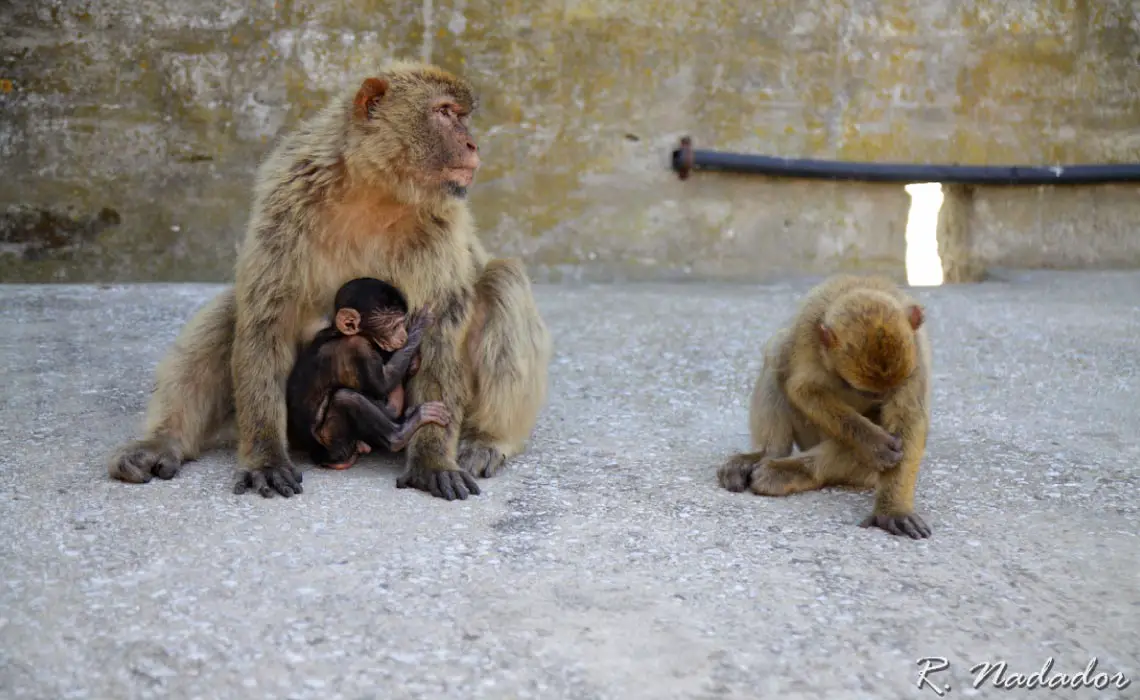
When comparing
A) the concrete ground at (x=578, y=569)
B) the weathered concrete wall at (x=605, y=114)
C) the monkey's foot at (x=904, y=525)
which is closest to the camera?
the concrete ground at (x=578, y=569)

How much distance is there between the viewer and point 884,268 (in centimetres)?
911

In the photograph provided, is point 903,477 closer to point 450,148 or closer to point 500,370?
point 500,370

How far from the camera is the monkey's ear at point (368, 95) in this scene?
4.01 metres

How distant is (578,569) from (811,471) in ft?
3.78

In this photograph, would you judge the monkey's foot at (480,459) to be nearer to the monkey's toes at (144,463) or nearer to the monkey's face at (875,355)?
the monkey's toes at (144,463)

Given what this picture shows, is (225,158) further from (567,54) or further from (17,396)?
(17,396)

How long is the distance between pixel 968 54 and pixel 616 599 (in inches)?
289

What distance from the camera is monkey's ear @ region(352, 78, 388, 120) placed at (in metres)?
4.01

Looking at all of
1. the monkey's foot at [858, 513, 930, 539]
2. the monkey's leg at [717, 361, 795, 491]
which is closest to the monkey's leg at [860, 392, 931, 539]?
the monkey's foot at [858, 513, 930, 539]

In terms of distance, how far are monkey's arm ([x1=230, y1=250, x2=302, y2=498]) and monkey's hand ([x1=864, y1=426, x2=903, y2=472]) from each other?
185 cm

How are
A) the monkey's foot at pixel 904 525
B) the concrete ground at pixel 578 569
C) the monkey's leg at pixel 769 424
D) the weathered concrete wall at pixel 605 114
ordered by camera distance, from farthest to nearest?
the weathered concrete wall at pixel 605 114
the monkey's leg at pixel 769 424
the monkey's foot at pixel 904 525
the concrete ground at pixel 578 569

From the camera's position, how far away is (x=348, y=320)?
3891 mm
